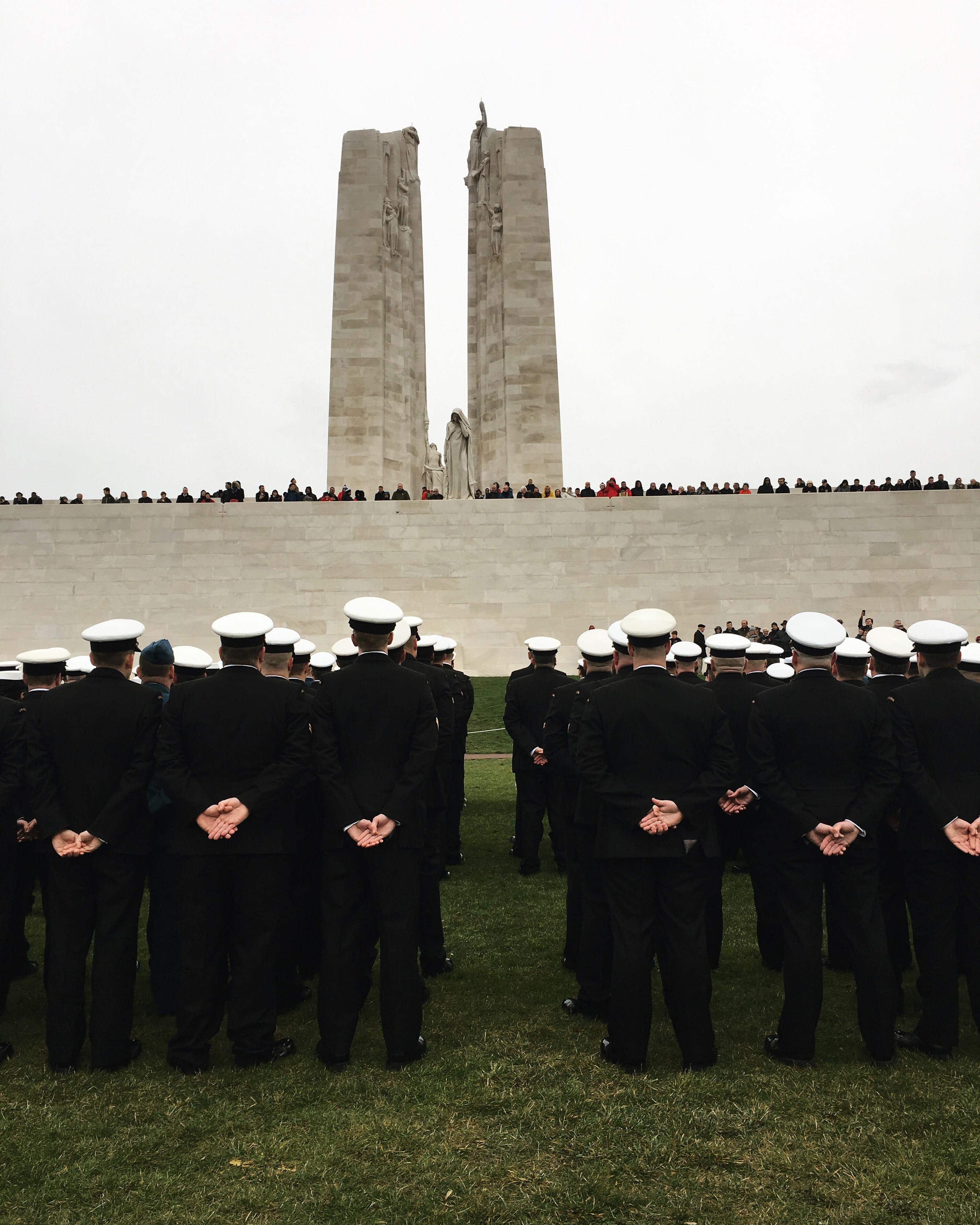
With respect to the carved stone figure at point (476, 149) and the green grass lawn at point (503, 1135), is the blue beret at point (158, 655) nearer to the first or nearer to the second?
the green grass lawn at point (503, 1135)

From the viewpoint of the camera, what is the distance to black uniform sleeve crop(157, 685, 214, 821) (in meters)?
4.25

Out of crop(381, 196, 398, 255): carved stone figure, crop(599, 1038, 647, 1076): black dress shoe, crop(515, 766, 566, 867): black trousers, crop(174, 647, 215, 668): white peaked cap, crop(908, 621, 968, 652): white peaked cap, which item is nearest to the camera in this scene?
crop(599, 1038, 647, 1076): black dress shoe

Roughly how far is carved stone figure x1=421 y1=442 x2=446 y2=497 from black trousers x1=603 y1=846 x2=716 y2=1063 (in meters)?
30.4

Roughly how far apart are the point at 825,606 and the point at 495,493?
33.8ft

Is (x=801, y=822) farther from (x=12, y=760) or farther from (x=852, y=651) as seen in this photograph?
(x=12, y=760)

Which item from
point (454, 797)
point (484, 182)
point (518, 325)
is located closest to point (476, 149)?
point (484, 182)

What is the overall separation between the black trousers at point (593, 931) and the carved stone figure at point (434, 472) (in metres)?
29.4

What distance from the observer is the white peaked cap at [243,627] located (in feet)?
14.4

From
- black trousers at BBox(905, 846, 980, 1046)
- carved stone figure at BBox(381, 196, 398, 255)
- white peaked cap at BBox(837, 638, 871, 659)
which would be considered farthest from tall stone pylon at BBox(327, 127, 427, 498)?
black trousers at BBox(905, 846, 980, 1046)

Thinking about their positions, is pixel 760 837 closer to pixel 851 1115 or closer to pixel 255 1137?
pixel 851 1115

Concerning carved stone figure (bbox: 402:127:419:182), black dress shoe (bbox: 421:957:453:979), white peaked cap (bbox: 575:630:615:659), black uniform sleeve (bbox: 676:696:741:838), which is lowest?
black dress shoe (bbox: 421:957:453:979)

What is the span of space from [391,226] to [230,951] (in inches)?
1322

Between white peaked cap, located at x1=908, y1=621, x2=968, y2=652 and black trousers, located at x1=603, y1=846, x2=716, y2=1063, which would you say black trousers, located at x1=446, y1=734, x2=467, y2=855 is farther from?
white peaked cap, located at x1=908, y1=621, x2=968, y2=652

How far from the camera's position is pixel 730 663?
6340 millimetres
